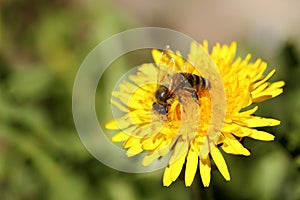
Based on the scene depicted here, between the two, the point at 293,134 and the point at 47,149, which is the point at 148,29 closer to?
the point at 47,149

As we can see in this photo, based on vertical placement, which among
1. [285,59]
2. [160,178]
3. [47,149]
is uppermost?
Answer: [47,149]

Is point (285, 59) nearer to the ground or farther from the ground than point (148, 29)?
nearer to the ground

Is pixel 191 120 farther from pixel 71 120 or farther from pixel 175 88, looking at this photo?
pixel 71 120

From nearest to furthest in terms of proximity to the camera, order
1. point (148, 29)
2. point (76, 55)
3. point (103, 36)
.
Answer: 1. point (103, 36)
2. point (76, 55)
3. point (148, 29)

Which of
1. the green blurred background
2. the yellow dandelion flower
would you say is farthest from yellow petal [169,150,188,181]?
the green blurred background

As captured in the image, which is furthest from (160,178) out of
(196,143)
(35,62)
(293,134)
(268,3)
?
(268,3)

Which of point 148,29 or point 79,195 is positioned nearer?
point 79,195

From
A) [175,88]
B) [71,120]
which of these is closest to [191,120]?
[175,88]
